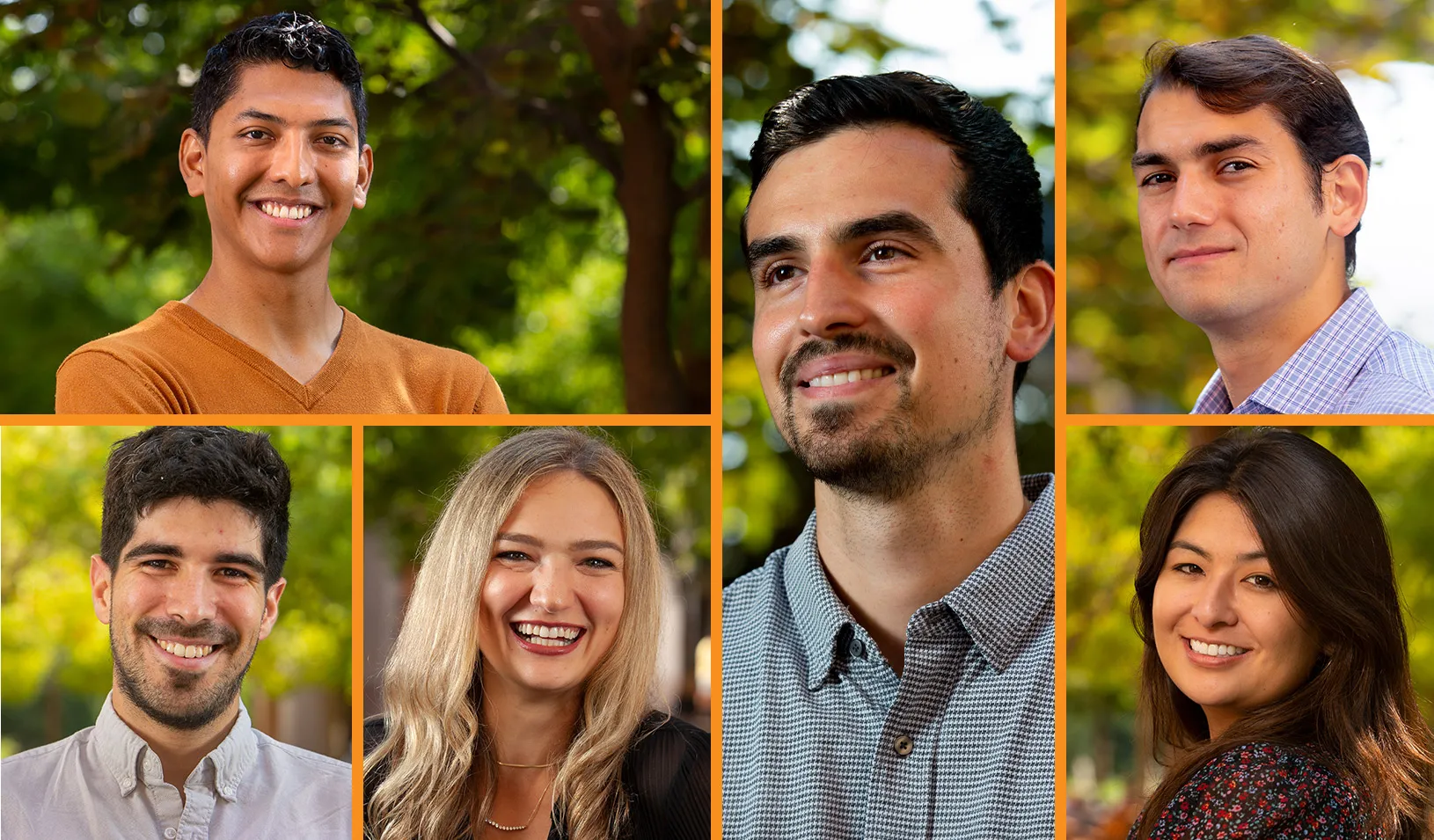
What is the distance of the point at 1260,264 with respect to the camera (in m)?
2.08

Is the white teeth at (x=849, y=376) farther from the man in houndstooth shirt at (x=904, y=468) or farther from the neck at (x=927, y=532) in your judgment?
the neck at (x=927, y=532)

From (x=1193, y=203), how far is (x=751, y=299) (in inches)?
44.9

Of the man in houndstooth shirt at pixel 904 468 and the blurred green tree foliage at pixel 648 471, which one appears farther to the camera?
the blurred green tree foliage at pixel 648 471

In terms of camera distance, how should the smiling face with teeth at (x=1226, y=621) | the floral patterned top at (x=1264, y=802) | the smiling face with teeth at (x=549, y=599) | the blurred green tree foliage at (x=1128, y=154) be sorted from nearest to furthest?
the floral patterned top at (x=1264, y=802), the smiling face with teeth at (x=1226, y=621), the smiling face with teeth at (x=549, y=599), the blurred green tree foliage at (x=1128, y=154)

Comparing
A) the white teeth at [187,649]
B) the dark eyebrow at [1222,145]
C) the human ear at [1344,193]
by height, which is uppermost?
the dark eyebrow at [1222,145]

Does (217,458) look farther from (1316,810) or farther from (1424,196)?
(1424,196)

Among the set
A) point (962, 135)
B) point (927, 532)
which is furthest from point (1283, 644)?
point (962, 135)

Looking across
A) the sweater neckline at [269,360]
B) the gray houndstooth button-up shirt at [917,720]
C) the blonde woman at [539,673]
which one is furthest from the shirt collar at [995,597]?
the sweater neckline at [269,360]

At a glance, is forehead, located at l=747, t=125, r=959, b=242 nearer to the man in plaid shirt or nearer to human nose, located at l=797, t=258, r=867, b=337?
human nose, located at l=797, t=258, r=867, b=337

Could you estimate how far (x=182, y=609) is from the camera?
2135 millimetres

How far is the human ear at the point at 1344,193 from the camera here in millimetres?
2129

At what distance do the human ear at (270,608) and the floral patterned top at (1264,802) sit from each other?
4.86 ft

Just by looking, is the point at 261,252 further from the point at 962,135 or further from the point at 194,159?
the point at 962,135

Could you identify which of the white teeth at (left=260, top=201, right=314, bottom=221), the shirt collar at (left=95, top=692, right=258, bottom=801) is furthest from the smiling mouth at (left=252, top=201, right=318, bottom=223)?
the shirt collar at (left=95, top=692, right=258, bottom=801)
